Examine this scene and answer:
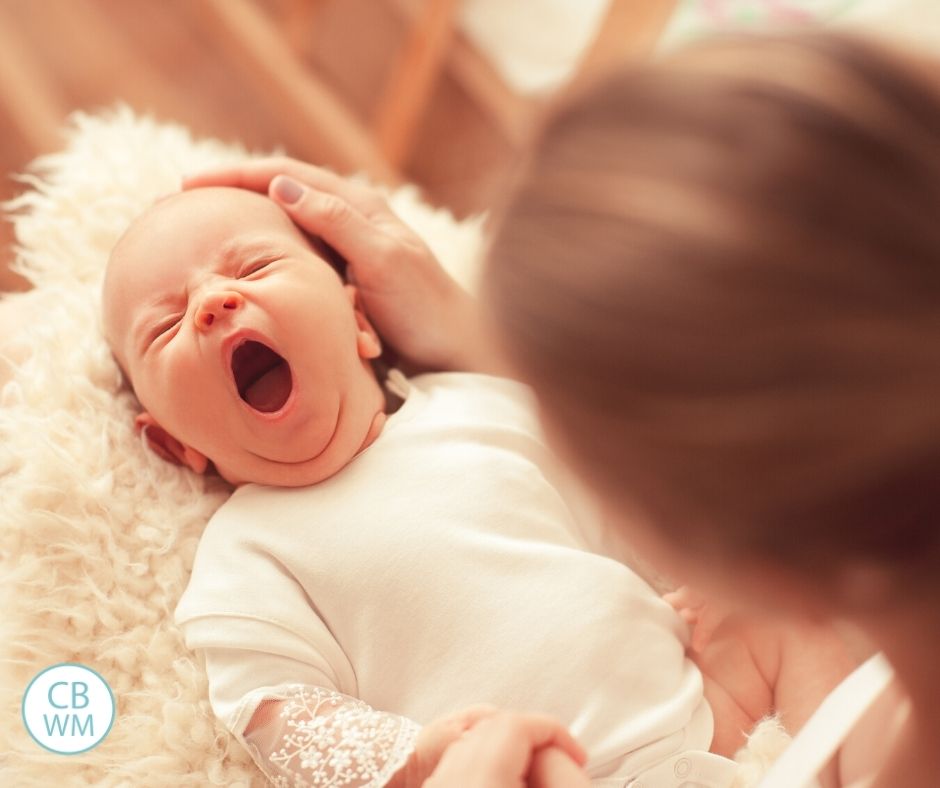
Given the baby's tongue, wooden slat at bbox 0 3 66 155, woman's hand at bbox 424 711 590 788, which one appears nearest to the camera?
woman's hand at bbox 424 711 590 788

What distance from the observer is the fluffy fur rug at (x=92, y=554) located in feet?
2.84

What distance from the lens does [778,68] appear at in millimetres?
484

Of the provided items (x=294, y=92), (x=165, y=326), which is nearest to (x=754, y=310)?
(x=165, y=326)

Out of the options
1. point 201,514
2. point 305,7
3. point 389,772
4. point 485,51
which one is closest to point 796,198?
point 389,772

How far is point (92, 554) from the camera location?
3.04ft

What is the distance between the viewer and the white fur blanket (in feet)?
2.84

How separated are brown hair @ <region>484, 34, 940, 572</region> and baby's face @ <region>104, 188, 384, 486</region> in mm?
442

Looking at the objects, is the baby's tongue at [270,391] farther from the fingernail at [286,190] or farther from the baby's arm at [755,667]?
the baby's arm at [755,667]

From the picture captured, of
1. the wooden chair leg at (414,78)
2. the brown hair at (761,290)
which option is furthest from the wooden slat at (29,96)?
the brown hair at (761,290)

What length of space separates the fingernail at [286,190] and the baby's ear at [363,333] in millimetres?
112

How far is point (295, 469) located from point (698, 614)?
420mm

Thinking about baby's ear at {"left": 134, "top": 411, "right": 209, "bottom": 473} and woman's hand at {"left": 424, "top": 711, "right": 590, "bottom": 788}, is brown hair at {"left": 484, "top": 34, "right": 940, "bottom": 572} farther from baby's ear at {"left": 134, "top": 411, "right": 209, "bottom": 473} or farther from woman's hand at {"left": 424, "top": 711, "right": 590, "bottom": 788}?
baby's ear at {"left": 134, "top": 411, "right": 209, "bottom": 473}

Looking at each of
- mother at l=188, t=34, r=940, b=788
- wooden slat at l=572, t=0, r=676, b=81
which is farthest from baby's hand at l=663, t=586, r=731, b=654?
wooden slat at l=572, t=0, r=676, b=81

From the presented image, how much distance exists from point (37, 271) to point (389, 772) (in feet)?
2.42
